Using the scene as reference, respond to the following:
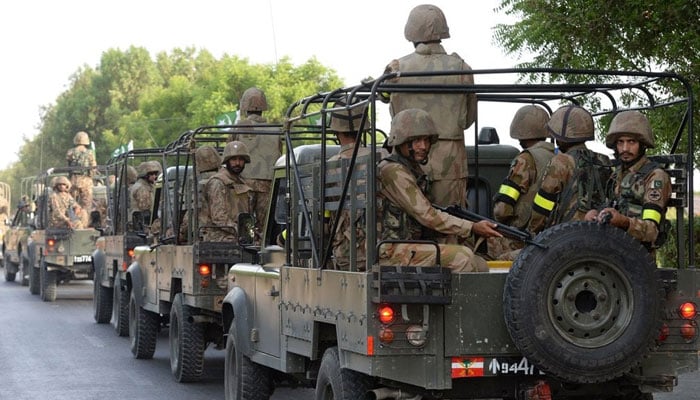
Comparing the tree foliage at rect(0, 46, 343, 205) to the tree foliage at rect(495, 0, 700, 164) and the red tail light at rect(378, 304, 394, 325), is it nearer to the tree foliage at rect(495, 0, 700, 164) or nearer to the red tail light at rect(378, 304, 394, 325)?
the tree foliage at rect(495, 0, 700, 164)

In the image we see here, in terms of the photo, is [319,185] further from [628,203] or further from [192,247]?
[192,247]

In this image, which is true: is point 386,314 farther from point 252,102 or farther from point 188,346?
point 252,102

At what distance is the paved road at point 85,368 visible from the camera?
44.0ft

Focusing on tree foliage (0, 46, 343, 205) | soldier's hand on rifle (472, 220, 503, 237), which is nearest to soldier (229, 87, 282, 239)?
soldier's hand on rifle (472, 220, 503, 237)

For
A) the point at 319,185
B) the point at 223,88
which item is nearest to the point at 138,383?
the point at 319,185

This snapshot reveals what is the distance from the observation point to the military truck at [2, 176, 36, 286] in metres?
32.7

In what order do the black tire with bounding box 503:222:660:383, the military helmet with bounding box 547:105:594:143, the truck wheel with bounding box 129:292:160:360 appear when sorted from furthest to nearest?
the truck wheel with bounding box 129:292:160:360 → the military helmet with bounding box 547:105:594:143 → the black tire with bounding box 503:222:660:383

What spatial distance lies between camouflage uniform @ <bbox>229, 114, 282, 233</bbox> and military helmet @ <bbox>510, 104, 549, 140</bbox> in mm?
4878

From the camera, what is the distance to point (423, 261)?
795cm

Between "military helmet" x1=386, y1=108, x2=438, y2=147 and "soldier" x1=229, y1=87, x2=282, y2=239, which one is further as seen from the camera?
"soldier" x1=229, y1=87, x2=282, y2=239

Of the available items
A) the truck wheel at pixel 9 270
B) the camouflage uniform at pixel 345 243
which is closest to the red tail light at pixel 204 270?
the camouflage uniform at pixel 345 243

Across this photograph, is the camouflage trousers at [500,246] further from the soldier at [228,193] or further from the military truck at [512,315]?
the soldier at [228,193]

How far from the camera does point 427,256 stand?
7949 millimetres

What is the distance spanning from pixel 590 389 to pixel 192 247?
6172 mm
